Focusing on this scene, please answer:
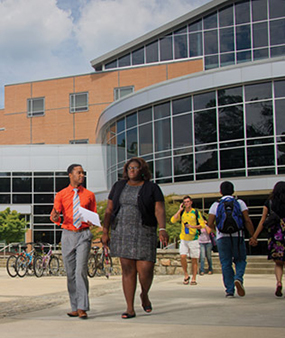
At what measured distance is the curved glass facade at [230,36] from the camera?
1325 inches

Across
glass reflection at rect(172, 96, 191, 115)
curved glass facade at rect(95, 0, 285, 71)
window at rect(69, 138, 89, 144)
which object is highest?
curved glass facade at rect(95, 0, 285, 71)

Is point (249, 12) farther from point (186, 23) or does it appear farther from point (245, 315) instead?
point (245, 315)

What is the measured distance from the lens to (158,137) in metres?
26.7

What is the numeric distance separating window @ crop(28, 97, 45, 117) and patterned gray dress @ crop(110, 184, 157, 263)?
38.4 meters

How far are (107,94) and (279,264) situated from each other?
3397 centimetres

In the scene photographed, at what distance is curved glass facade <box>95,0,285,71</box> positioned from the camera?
33.7 m

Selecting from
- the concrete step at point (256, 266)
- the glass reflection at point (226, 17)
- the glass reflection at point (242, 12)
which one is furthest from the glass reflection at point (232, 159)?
the glass reflection at point (226, 17)

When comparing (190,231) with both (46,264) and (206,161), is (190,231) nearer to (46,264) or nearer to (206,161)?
(46,264)

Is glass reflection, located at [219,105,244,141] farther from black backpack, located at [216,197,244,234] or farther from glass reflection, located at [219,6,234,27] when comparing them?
black backpack, located at [216,197,244,234]

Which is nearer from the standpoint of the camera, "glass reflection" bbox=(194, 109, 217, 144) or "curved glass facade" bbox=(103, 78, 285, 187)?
"curved glass facade" bbox=(103, 78, 285, 187)

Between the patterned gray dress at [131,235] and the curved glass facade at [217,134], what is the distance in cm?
1709

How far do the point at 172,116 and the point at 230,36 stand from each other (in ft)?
37.5

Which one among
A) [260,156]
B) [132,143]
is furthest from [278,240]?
[132,143]

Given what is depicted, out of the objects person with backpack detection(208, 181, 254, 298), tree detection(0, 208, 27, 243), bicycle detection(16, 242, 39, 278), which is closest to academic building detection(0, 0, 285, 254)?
tree detection(0, 208, 27, 243)
